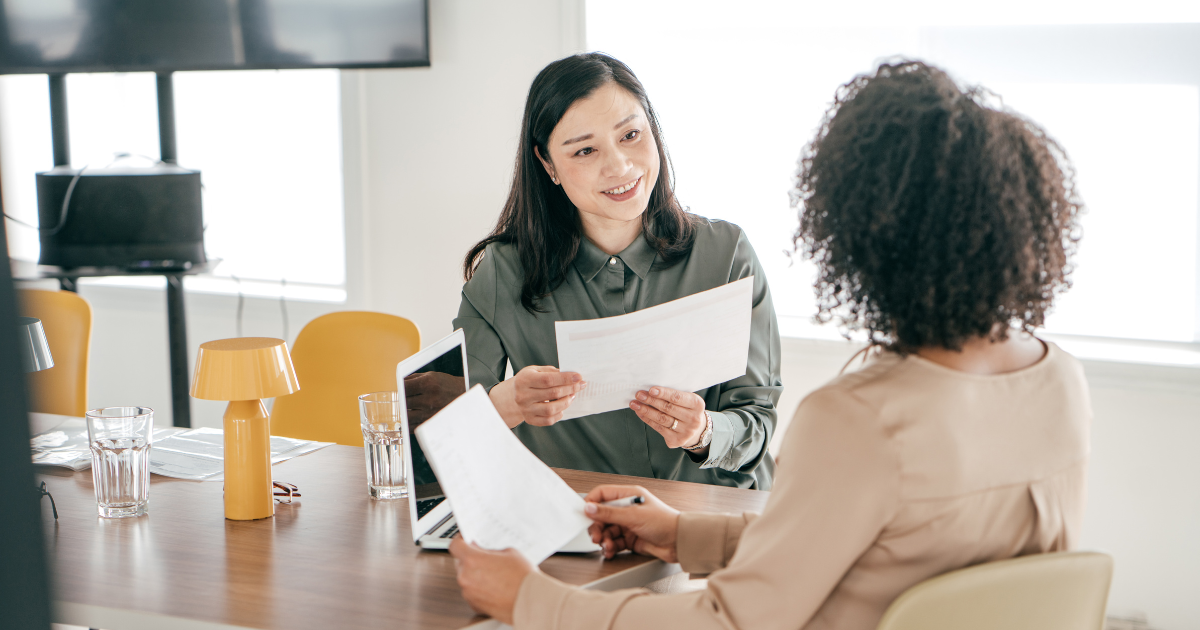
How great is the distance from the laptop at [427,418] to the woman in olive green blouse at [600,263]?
0.44 metres

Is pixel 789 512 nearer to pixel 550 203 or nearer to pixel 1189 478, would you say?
pixel 550 203

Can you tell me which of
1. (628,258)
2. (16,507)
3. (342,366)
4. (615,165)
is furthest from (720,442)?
(16,507)

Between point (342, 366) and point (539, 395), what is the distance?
955 millimetres

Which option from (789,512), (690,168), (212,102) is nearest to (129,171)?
(212,102)

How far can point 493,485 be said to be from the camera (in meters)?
1.22

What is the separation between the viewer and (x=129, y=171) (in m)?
2.88

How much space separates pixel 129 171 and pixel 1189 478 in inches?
124

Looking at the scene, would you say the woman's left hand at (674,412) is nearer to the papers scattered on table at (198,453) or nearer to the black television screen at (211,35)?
the papers scattered on table at (198,453)

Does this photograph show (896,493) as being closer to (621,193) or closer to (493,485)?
(493,485)

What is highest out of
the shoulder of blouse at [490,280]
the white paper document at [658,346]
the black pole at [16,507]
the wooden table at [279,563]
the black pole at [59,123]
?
the black pole at [59,123]

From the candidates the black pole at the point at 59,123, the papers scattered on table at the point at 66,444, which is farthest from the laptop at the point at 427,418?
the black pole at the point at 59,123

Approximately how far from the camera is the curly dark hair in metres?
0.92

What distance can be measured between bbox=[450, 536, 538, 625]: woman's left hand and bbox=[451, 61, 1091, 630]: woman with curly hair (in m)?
0.15

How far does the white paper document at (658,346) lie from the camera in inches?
64.1
